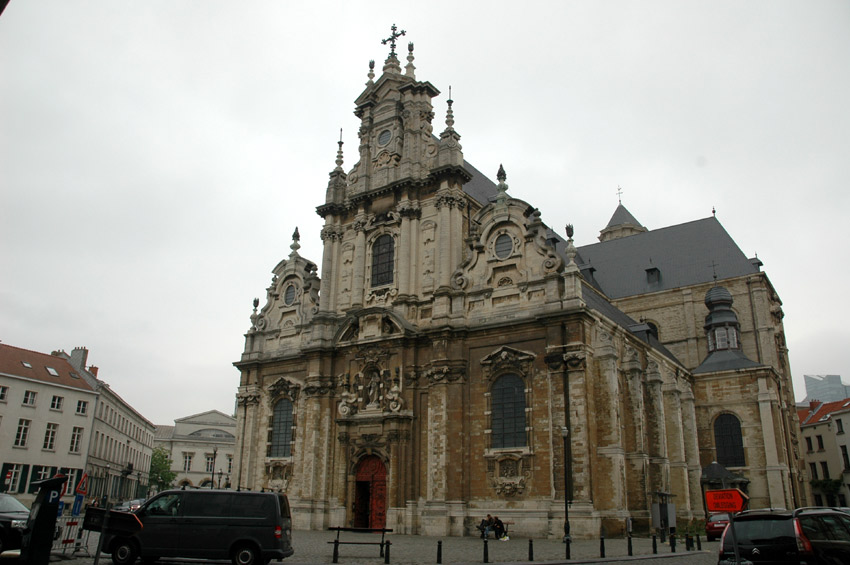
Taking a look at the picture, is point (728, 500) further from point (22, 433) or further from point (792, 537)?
point (22, 433)

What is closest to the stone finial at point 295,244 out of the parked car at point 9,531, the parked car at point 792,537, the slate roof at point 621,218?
the parked car at point 9,531

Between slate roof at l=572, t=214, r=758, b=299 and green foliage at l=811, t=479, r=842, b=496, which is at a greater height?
slate roof at l=572, t=214, r=758, b=299

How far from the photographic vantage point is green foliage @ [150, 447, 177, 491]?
230ft

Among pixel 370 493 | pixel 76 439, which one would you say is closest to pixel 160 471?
pixel 76 439

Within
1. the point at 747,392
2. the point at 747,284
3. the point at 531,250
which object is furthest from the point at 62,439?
the point at 747,284

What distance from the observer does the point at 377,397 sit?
91.4 feet

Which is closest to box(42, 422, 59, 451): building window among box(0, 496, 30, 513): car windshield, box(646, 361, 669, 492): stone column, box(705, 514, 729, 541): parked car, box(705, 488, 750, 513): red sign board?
box(0, 496, 30, 513): car windshield

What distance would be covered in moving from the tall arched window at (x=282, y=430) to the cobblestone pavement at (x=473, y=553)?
313 inches

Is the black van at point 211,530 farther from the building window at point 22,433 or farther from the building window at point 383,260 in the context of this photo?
the building window at point 22,433

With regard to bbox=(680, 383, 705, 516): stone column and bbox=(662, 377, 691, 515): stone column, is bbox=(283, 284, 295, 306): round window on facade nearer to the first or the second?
bbox=(662, 377, 691, 515): stone column

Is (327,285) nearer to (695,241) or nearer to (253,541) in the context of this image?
(253,541)

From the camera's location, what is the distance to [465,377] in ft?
84.6

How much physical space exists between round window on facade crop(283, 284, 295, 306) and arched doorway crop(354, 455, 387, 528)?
31.1 ft

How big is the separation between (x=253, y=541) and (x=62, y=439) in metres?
31.3
